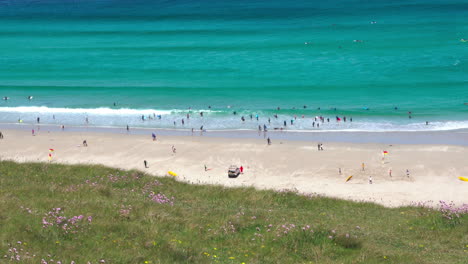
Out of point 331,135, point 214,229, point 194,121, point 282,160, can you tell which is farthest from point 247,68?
point 214,229

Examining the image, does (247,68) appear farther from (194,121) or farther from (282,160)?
(282,160)

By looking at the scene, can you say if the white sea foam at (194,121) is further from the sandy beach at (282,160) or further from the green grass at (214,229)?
the green grass at (214,229)

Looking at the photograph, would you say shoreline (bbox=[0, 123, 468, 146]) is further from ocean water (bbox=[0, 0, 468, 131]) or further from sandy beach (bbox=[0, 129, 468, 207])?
ocean water (bbox=[0, 0, 468, 131])

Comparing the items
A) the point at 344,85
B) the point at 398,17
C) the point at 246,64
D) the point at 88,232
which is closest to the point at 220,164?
the point at 88,232

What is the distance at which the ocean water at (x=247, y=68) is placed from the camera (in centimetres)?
5359

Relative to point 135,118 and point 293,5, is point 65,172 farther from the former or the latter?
point 293,5

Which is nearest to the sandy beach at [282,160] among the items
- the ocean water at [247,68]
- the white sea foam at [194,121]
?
the white sea foam at [194,121]

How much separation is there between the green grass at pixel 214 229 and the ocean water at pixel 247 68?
25.4m

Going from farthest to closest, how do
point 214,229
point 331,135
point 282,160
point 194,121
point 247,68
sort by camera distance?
point 247,68
point 194,121
point 331,135
point 282,160
point 214,229

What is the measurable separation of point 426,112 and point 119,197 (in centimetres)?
3682

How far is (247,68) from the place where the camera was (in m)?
73.0

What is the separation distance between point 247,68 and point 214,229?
55677 mm

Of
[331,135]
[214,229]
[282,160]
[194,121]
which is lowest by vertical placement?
[214,229]

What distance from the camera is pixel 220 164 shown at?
127ft
